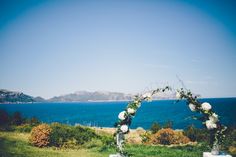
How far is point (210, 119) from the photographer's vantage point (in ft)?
31.2

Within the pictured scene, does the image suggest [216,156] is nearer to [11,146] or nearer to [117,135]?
[117,135]

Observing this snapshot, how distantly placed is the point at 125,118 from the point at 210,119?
2.85 meters

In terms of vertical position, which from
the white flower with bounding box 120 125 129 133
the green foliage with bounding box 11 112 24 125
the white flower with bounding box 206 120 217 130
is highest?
the white flower with bounding box 206 120 217 130

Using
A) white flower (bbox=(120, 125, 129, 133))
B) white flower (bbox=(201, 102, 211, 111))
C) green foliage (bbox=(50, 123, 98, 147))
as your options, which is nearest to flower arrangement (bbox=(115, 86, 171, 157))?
white flower (bbox=(120, 125, 129, 133))

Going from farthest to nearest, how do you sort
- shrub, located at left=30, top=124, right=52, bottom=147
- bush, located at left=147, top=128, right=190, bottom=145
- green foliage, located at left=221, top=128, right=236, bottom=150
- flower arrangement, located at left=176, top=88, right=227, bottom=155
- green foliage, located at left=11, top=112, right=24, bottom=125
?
green foliage, located at left=11, top=112, right=24, bottom=125, bush, located at left=147, top=128, right=190, bottom=145, shrub, located at left=30, top=124, right=52, bottom=147, green foliage, located at left=221, top=128, right=236, bottom=150, flower arrangement, located at left=176, top=88, right=227, bottom=155

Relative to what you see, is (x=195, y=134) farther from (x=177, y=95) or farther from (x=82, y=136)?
(x=177, y=95)

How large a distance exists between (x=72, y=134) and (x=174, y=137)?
323 inches

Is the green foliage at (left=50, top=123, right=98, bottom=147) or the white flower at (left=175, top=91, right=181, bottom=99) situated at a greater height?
the white flower at (left=175, top=91, right=181, bottom=99)

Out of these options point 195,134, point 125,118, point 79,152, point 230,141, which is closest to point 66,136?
point 79,152

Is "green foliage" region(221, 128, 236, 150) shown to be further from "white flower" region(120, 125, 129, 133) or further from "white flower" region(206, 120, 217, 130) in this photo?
"white flower" region(120, 125, 129, 133)

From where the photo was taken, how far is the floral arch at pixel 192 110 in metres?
9.30

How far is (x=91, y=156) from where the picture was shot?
53.7ft

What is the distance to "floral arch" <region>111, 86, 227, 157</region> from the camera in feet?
30.5

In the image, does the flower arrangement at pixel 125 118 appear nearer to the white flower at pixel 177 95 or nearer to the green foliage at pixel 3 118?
the white flower at pixel 177 95
